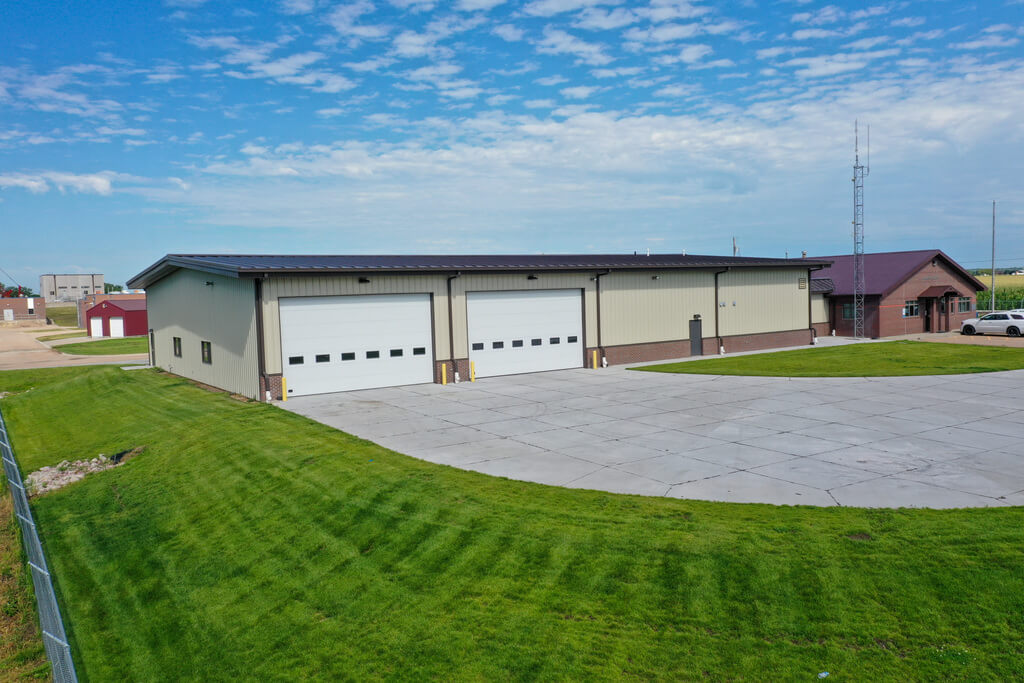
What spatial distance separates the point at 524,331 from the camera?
32156 mm

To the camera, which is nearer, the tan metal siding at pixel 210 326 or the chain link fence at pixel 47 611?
the chain link fence at pixel 47 611

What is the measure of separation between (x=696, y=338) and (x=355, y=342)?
19.1m

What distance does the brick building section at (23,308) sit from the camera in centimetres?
12350

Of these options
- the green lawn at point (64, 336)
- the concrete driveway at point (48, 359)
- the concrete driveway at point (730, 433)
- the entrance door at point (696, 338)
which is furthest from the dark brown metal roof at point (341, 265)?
the green lawn at point (64, 336)

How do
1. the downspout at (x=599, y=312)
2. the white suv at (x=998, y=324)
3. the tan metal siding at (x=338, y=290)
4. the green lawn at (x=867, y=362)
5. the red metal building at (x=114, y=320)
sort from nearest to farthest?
1. the tan metal siding at (x=338, y=290)
2. the green lawn at (x=867, y=362)
3. the downspout at (x=599, y=312)
4. the white suv at (x=998, y=324)
5. the red metal building at (x=114, y=320)

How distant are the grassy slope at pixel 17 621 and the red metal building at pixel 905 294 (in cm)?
4750

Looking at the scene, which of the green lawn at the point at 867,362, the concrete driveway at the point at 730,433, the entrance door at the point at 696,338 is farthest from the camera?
the entrance door at the point at 696,338

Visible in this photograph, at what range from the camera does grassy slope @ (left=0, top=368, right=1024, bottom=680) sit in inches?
331

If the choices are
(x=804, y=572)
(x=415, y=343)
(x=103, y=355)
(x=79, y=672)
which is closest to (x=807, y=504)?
(x=804, y=572)

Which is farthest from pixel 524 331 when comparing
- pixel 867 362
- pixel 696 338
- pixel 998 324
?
pixel 998 324

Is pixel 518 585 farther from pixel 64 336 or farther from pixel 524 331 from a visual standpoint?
pixel 64 336

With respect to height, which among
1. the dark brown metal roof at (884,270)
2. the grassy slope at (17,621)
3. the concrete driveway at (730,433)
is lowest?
the grassy slope at (17,621)

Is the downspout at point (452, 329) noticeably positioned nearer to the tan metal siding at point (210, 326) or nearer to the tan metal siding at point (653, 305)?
the tan metal siding at point (210, 326)

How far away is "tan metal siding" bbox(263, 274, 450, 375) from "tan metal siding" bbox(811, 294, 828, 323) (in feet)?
99.0
